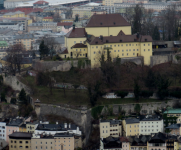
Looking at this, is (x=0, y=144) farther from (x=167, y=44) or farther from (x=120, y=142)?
(x=167, y=44)

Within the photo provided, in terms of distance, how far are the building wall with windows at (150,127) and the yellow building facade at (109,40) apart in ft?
42.1

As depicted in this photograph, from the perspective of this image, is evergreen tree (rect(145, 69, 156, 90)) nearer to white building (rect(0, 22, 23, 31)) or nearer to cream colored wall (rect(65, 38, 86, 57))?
cream colored wall (rect(65, 38, 86, 57))

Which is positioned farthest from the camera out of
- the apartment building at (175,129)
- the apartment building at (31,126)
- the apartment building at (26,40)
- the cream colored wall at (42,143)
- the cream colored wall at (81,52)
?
the apartment building at (26,40)

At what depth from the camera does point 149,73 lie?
249 ft

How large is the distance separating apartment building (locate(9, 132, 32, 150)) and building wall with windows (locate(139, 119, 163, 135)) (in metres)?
13.4

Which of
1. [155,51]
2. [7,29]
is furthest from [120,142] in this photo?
[7,29]

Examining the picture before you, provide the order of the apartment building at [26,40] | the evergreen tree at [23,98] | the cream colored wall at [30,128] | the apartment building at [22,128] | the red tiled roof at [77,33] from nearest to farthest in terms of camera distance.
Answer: the cream colored wall at [30,128] < the apartment building at [22,128] < the evergreen tree at [23,98] < the red tiled roof at [77,33] < the apartment building at [26,40]

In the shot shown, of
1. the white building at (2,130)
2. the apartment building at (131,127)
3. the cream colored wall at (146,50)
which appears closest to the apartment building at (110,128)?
the apartment building at (131,127)

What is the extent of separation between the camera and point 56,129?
6881cm

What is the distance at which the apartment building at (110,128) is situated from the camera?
228ft

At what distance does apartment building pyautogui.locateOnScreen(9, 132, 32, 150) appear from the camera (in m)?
68.5

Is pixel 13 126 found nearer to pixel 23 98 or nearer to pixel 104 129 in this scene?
pixel 23 98

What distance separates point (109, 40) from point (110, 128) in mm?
15694

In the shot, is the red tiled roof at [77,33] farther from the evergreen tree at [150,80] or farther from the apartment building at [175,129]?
the apartment building at [175,129]
